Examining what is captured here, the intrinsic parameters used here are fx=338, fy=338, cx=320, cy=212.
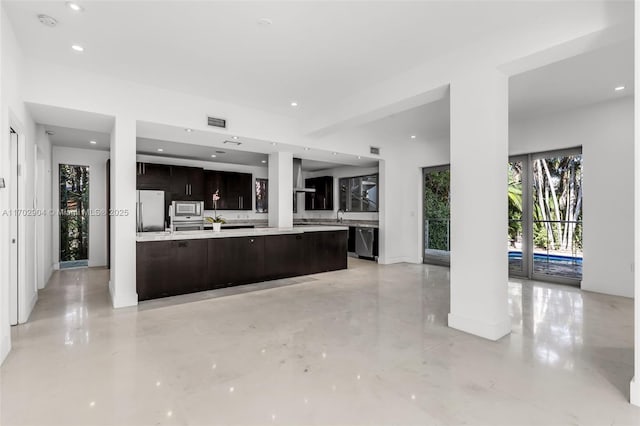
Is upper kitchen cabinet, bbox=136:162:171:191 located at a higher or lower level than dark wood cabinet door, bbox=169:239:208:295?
higher

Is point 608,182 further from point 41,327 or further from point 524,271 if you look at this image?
point 41,327

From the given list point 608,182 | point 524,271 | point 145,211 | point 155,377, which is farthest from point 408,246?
point 155,377

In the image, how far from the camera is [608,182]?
4.77 metres

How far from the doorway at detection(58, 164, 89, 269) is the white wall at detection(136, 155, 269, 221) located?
1.22 meters

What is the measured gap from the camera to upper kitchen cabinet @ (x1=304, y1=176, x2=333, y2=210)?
9.52 metres

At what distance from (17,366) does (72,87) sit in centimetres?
286

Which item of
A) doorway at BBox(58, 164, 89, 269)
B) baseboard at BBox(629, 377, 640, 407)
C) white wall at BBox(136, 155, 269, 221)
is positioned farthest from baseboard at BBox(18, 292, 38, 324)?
baseboard at BBox(629, 377, 640, 407)

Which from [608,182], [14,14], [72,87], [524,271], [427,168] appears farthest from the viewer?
[427,168]

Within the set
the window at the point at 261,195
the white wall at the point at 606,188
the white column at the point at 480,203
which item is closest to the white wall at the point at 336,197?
the window at the point at 261,195

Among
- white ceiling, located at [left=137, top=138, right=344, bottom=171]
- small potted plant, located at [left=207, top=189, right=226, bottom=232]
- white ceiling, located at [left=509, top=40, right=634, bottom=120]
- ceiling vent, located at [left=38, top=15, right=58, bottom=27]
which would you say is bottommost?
small potted plant, located at [left=207, top=189, right=226, bottom=232]

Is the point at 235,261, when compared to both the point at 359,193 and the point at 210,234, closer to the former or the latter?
the point at 210,234

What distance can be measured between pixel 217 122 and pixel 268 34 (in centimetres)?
203

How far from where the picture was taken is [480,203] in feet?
10.3

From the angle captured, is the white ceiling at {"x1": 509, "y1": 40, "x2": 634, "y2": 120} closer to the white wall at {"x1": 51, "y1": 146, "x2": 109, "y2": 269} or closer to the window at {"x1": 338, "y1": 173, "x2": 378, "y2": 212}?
the window at {"x1": 338, "y1": 173, "x2": 378, "y2": 212}
